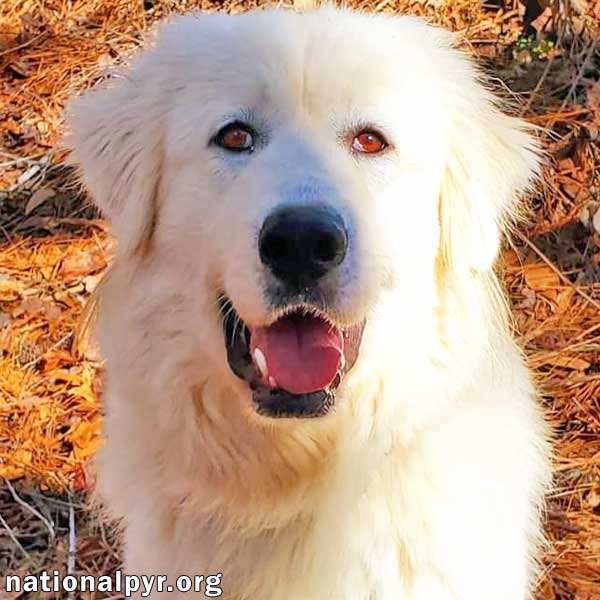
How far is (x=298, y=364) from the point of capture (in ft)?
7.94

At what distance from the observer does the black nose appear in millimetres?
2211

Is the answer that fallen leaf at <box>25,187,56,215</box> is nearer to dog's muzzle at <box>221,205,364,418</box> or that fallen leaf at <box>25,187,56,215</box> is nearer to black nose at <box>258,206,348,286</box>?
dog's muzzle at <box>221,205,364,418</box>

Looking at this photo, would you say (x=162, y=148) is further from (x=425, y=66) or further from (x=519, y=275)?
(x=519, y=275)

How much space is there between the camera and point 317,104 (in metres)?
2.55

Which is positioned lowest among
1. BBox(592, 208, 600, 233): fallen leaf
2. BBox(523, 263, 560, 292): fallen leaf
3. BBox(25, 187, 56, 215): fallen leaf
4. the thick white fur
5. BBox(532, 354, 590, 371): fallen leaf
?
BBox(25, 187, 56, 215): fallen leaf

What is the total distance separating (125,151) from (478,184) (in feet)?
3.01

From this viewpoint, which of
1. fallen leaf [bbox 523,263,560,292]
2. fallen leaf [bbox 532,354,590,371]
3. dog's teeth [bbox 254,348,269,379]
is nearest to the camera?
dog's teeth [bbox 254,348,269,379]

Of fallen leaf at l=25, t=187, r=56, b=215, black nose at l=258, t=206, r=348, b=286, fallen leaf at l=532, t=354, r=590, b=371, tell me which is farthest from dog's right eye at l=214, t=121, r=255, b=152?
fallen leaf at l=25, t=187, r=56, b=215

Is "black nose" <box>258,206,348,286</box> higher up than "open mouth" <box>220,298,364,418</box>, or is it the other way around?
"black nose" <box>258,206,348,286</box>

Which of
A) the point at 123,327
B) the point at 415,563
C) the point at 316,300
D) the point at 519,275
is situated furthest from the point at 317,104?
the point at 519,275

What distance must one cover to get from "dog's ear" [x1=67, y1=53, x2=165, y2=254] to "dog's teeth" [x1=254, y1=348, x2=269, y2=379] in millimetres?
472

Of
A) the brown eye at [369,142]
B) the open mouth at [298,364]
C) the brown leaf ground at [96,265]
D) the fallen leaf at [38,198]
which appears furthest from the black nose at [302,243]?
the fallen leaf at [38,198]

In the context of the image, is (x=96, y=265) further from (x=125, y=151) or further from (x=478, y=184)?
(x=478, y=184)

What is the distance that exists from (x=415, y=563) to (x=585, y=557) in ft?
4.78
